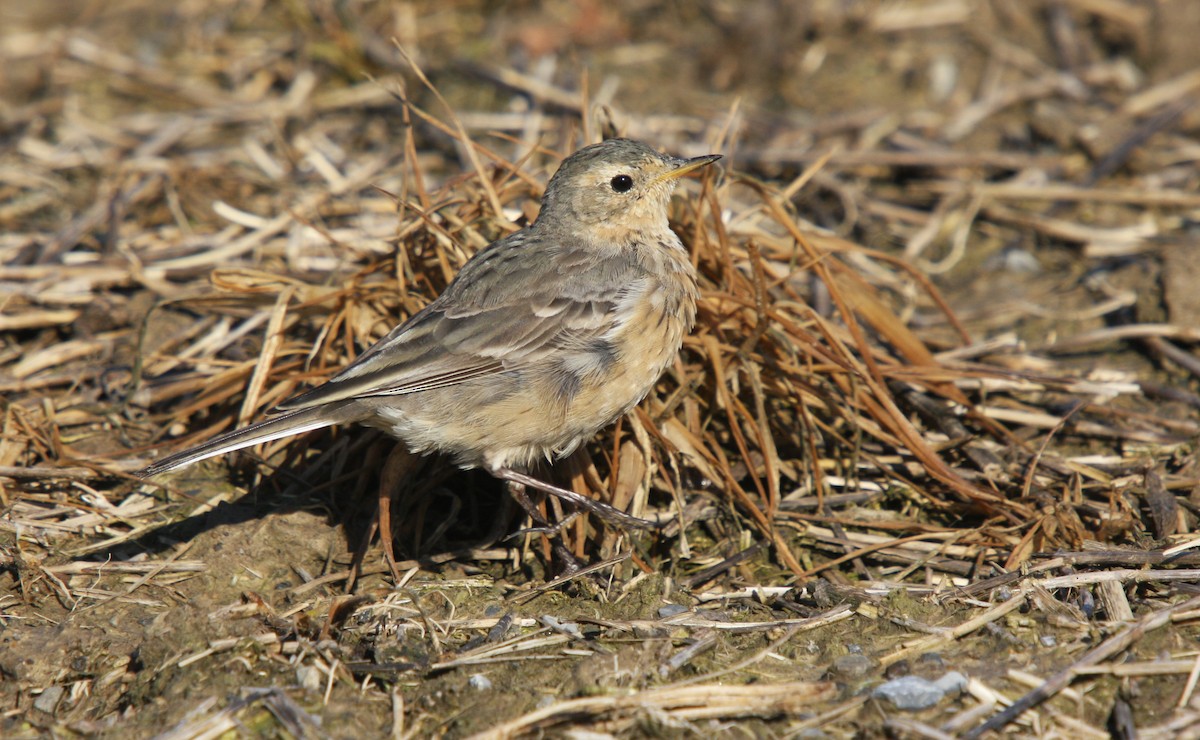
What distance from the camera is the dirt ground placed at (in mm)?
4441

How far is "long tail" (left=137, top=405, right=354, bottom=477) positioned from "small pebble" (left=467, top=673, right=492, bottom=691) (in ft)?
4.21

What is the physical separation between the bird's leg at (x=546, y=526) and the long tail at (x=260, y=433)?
0.89m

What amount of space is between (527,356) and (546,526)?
2.68ft

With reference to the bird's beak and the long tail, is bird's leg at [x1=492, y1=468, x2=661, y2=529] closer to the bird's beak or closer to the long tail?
the long tail

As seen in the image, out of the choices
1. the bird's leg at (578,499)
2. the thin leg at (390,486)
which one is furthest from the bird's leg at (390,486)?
the bird's leg at (578,499)

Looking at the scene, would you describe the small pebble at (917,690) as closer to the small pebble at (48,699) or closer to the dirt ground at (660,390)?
the dirt ground at (660,390)

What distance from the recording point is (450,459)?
5820 mm

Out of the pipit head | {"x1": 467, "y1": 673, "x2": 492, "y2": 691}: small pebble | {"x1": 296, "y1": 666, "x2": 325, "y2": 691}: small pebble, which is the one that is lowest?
{"x1": 296, "y1": 666, "x2": 325, "y2": 691}: small pebble

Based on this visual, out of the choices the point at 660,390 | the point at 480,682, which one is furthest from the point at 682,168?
the point at 480,682

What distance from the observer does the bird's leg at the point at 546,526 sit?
525cm

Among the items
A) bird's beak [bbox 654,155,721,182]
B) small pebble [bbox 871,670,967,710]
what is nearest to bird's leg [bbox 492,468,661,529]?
small pebble [bbox 871,670,967,710]

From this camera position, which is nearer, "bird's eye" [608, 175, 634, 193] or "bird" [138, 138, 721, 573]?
"bird" [138, 138, 721, 573]

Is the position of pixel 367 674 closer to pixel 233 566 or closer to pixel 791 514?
pixel 233 566

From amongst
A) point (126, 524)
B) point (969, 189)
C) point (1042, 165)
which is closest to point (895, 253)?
point (969, 189)
